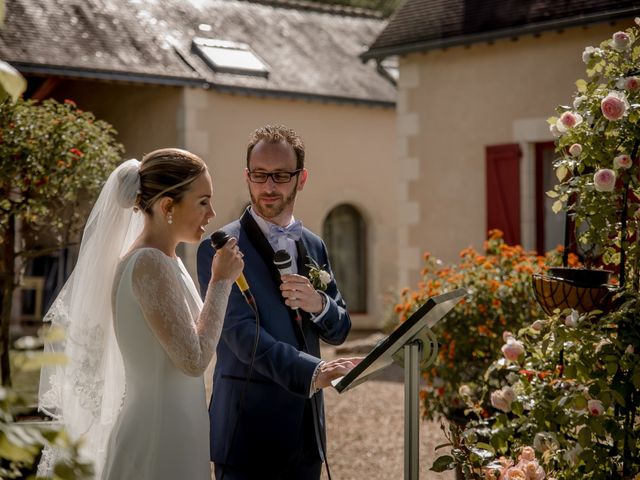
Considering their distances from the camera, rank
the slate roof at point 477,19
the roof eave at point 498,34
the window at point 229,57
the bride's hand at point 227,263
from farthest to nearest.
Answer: the window at point 229,57, the slate roof at point 477,19, the roof eave at point 498,34, the bride's hand at point 227,263

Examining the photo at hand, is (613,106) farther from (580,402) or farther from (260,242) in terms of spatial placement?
(260,242)

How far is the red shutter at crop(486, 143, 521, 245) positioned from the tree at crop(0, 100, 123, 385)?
493cm

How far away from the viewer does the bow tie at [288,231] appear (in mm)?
3469

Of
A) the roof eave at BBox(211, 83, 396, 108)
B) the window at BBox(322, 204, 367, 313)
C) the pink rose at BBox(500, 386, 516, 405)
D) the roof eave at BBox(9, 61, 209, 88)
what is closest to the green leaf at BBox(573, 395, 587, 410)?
the pink rose at BBox(500, 386, 516, 405)

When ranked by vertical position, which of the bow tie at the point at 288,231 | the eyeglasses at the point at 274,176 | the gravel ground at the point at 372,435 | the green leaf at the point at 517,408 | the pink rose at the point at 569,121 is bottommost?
the gravel ground at the point at 372,435

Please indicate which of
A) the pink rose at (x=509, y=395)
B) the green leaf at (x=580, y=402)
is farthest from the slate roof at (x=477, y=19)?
the green leaf at (x=580, y=402)

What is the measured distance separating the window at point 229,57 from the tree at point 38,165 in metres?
6.77

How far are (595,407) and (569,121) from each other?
1074 mm

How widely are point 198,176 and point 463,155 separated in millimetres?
8683

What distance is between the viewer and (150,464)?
121 inches

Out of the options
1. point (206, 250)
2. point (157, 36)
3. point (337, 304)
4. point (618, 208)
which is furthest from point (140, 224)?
point (157, 36)

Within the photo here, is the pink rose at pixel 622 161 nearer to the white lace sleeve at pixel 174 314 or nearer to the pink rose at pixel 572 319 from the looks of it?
the pink rose at pixel 572 319

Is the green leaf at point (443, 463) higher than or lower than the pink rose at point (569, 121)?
lower

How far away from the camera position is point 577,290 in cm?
383
